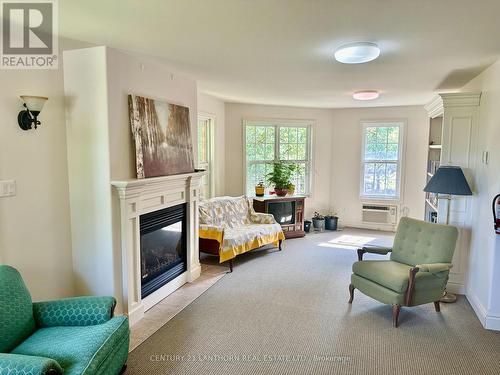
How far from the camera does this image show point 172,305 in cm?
342

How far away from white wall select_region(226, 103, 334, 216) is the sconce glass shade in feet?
12.8

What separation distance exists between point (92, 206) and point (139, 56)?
1377mm

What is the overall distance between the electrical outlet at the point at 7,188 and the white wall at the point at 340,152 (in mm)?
4053

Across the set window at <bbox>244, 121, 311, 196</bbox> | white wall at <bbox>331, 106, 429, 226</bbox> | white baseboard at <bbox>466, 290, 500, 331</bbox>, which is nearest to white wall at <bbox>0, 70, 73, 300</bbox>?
white baseboard at <bbox>466, 290, 500, 331</bbox>

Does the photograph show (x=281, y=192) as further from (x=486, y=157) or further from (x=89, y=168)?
(x=89, y=168)

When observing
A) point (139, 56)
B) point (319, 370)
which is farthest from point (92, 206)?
point (319, 370)

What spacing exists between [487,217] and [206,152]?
12.8 feet

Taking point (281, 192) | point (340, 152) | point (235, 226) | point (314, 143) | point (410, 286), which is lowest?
point (410, 286)

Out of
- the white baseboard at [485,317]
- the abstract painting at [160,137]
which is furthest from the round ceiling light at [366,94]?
the white baseboard at [485,317]

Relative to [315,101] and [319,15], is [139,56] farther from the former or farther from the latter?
[315,101]

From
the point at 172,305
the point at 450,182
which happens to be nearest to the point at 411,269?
the point at 450,182

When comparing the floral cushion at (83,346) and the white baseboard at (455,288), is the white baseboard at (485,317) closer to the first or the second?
the white baseboard at (455,288)

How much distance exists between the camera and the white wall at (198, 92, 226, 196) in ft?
18.0

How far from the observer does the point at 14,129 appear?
244 centimetres
